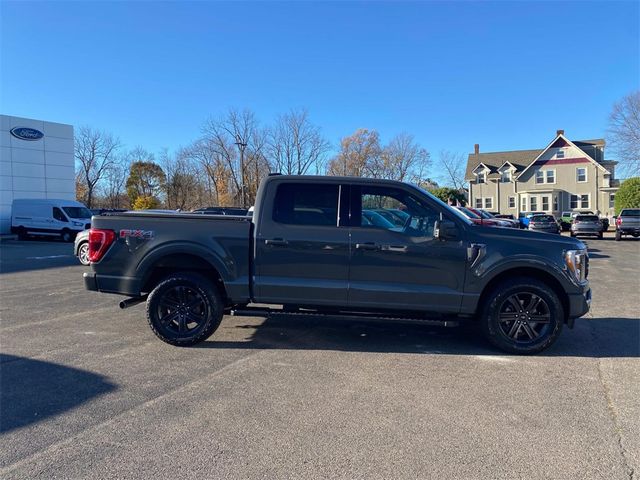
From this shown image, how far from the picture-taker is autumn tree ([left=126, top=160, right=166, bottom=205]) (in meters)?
61.4

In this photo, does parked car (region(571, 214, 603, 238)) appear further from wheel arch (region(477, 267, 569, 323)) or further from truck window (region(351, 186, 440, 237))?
truck window (region(351, 186, 440, 237))

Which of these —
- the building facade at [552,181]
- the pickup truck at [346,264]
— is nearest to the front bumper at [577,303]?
the pickup truck at [346,264]

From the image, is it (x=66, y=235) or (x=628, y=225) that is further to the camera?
(x=66, y=235)

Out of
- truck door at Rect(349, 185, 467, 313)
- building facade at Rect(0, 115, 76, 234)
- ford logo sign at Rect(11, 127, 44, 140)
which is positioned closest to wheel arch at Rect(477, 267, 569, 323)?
truck door at Rect(349, 185, 467, 313)

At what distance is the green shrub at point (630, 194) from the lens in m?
34.8

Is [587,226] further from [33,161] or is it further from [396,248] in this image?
[33,161]

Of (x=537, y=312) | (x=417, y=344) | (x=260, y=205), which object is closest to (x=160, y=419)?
(x=260, y=205)

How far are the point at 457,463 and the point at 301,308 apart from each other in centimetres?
284

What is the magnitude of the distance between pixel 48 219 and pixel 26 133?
32.8 ft

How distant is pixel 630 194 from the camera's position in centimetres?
3522

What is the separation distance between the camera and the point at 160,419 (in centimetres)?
354

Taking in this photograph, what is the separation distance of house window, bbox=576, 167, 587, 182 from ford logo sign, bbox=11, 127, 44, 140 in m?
49.5

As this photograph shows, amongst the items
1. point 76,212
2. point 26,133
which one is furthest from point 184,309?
point 26,133

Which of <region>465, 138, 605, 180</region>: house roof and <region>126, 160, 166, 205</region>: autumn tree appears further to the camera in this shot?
<region>126, 160, 166, 205</region>: autumn tree
